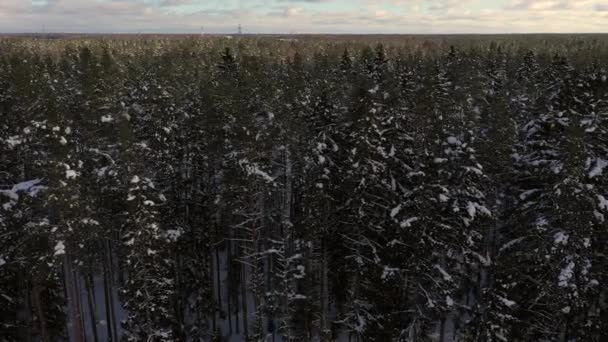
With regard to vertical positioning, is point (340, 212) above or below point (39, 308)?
above

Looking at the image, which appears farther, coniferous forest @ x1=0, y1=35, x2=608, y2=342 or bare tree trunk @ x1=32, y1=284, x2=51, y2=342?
bare tree trunk @ x1=32, y1=284, x2=51, y2=342

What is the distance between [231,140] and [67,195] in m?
10.7

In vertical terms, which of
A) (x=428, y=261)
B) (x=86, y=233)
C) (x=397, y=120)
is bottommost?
(x=428, y=261)

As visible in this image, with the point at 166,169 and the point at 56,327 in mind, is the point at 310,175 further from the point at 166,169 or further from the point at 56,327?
the point at 56,327

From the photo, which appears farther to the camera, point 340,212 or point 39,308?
point 340,212

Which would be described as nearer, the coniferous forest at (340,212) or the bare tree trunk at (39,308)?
the coniferous forest at (340,212)

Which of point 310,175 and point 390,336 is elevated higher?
point 310,175

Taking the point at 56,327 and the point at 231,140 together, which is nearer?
the point at 56,327

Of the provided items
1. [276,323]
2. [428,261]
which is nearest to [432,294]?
[428,261]

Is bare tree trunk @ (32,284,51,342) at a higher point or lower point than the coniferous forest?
lower

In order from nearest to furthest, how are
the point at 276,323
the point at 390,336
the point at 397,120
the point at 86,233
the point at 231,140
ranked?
the point at 86,233
the point at 390,336
the point at 397,120
the point at 231,140
the point at 276,323

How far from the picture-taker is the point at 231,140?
28719mm

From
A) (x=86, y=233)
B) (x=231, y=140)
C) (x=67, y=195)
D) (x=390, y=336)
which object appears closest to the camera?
(x=67, y=195)

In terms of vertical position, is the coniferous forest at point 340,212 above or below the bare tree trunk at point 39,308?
above
